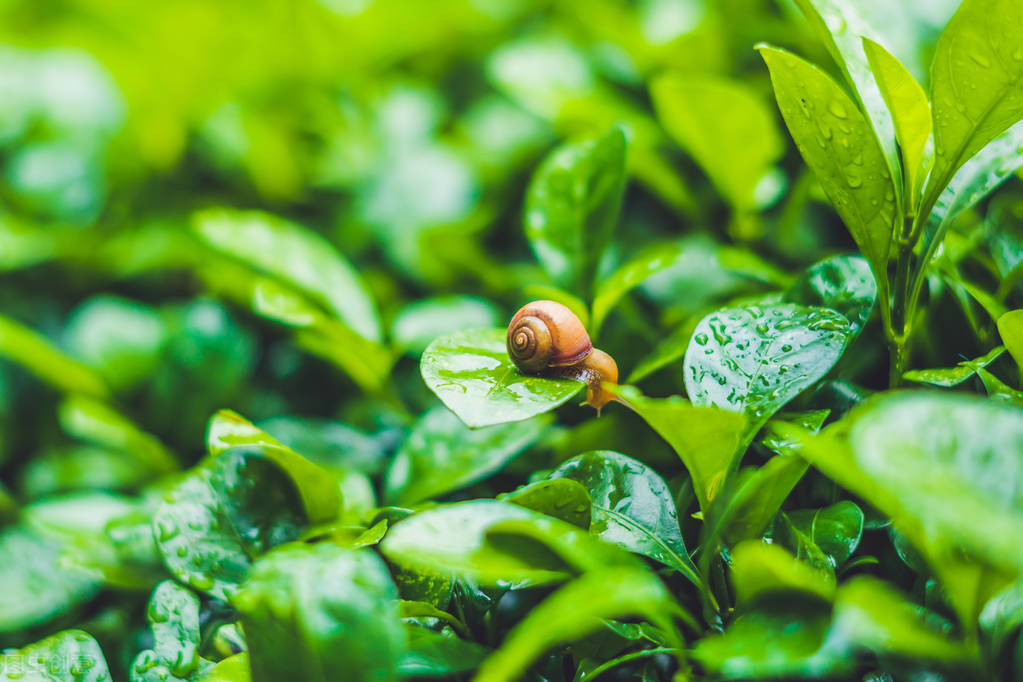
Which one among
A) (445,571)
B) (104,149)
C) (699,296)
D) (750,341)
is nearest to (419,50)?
(104,149)

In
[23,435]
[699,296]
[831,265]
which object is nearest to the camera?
[831,265]

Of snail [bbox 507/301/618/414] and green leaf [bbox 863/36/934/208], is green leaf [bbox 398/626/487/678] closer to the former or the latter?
snail [bbox 507/301/618/414]

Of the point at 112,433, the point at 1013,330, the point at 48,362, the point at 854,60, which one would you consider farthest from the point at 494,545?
the point at 48,362

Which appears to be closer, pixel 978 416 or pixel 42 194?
pixel 978 416

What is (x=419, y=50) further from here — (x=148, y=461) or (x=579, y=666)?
(x=579, y=666)

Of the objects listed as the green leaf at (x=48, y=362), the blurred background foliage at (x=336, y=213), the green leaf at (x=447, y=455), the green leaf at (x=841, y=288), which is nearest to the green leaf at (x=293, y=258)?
the blurred background foliage at (x=336, y=213)

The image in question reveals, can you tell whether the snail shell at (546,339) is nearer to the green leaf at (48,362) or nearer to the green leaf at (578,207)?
the green leaf at (578,207)
